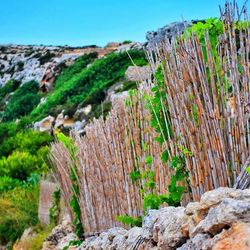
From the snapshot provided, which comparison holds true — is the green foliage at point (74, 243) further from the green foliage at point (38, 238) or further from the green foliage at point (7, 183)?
the green foliage at point (7, 183)

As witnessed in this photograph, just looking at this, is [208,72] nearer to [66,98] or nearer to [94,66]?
[66,98]

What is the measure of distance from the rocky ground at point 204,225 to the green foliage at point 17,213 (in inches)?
287

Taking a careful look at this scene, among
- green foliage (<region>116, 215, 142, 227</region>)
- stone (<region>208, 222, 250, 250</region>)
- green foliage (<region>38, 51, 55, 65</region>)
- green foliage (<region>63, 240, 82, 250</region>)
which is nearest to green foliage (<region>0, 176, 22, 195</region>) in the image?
green foliage (<region>63, 240, 82, 250</region>)

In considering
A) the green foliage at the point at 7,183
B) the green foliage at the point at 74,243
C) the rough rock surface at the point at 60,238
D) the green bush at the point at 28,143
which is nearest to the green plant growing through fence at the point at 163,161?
the green foliage at the point at 74,243

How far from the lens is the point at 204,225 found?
3000 mm

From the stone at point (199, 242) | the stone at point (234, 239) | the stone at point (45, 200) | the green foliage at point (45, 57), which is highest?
the green foliage at point (45, 57)

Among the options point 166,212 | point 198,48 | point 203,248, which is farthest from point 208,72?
point 203,248

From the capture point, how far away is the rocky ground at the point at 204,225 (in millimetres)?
2768

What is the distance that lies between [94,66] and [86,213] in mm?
23919

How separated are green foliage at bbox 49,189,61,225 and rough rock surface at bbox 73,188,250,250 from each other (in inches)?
236

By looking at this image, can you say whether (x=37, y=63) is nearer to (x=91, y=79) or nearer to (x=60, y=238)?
(x=91, y=79)

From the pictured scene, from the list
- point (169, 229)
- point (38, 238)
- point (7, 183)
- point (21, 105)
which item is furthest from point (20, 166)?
point (21, 105)

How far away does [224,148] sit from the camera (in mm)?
3643

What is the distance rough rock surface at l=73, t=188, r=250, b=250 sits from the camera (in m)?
2.77
